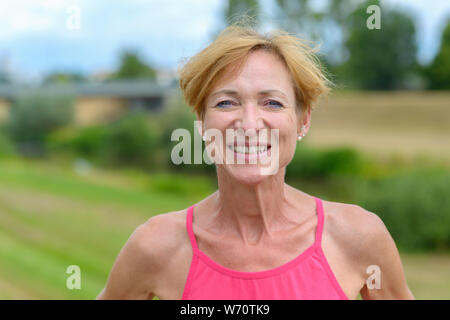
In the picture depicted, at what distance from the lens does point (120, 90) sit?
36344mm

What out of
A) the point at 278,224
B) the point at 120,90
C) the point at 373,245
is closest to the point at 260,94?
the point at 278,224

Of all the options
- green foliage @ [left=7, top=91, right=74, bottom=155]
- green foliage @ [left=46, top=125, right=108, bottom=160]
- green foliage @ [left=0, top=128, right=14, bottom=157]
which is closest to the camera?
green foliage @ [left=0, top=128, right=14, bottom=157]

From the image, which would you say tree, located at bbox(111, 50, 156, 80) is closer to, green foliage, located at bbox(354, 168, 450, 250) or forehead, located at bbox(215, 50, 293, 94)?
green foliage, located at bbox(354, 168, 450, 250)

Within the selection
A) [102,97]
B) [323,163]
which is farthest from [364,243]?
[102,97]

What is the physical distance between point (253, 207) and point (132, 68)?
46295mm

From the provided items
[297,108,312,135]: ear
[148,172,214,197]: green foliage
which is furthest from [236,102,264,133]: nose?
[148,172,214,197]: green foliage

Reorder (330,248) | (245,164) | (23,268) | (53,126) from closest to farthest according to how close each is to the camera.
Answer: (245,164), (330,248), (23,268), (53,126)

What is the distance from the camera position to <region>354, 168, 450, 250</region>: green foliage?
16.1 metres

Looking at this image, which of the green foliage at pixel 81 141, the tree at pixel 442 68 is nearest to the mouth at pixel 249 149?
the green foliage at pixel 81 141

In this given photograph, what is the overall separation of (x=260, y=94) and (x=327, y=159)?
78.8ft

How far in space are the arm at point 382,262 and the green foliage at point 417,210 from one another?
14.3 metres

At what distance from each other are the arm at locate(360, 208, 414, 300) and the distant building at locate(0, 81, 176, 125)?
30187 millimetres

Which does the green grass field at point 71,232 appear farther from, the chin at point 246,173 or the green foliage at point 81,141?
the green foliage at point 81,141
